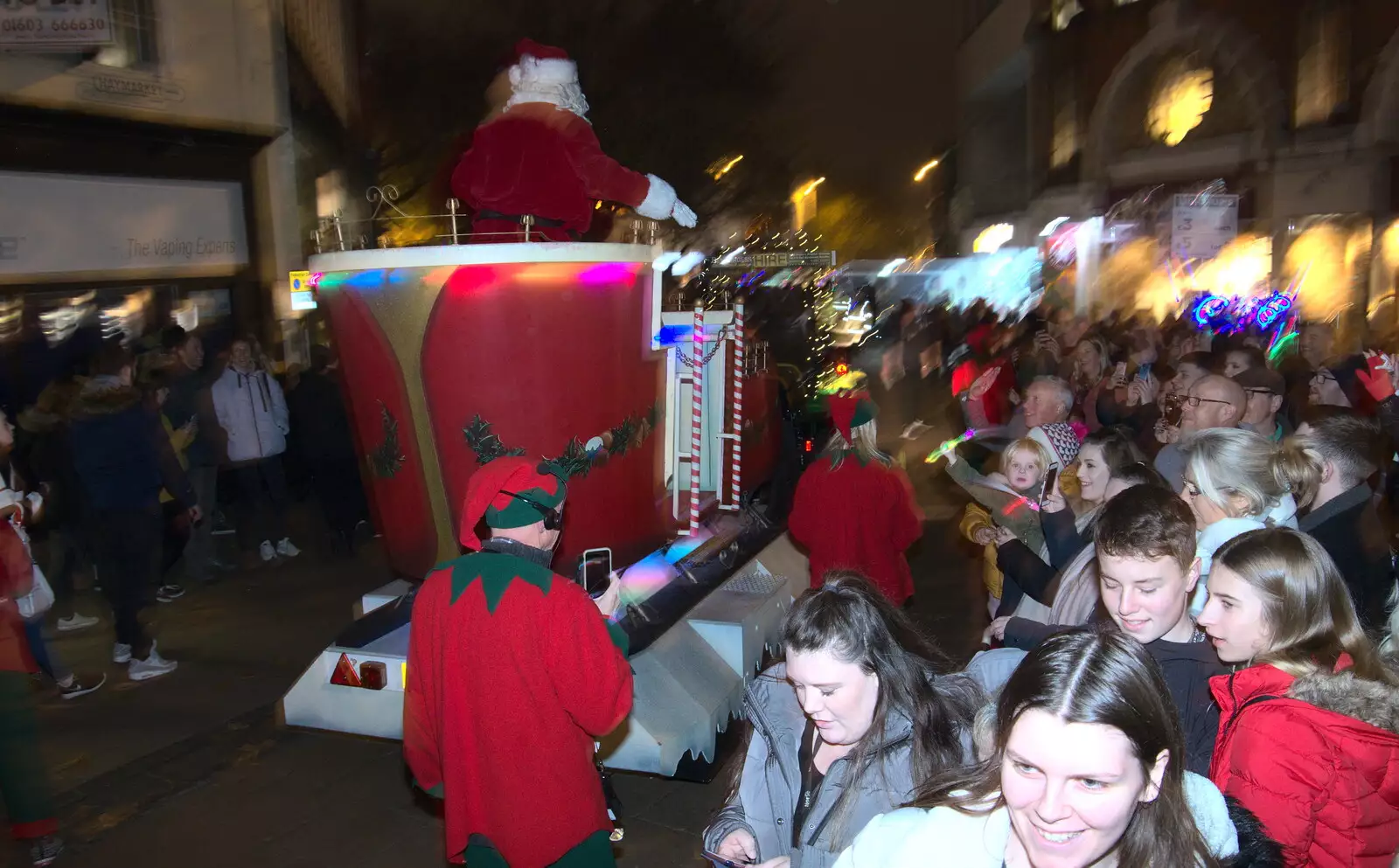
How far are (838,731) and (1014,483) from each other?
91.4 inches

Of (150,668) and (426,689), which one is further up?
(426,689)

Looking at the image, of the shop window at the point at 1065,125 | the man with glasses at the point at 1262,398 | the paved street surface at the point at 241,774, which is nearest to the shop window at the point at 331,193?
the paved street surface at the point at 241,774

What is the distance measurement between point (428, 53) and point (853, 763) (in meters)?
17.8

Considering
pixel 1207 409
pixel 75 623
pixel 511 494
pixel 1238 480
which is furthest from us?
pixel 75 623

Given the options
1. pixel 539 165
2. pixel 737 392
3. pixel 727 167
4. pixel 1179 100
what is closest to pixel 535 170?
pixel 539 165

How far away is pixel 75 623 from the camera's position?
6.88m

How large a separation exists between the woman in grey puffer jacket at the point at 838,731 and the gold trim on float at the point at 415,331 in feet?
9.33

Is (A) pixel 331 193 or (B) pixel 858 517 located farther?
(A) pixel 331 193

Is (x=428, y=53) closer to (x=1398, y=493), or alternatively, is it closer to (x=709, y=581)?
(x=709, y=581)

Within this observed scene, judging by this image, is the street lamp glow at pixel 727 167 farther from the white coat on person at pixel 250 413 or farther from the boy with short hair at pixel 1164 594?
the boy with short hair at pixel 1164 594

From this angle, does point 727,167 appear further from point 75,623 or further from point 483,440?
point 483,440

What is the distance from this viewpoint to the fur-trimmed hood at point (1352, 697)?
212 centimetres

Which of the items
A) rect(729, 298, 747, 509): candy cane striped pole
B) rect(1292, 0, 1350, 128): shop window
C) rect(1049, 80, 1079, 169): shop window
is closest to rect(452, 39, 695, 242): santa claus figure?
rect(729, 298, 747, 509): candy cane striped pole

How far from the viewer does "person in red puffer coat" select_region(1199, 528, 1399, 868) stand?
2.05m
